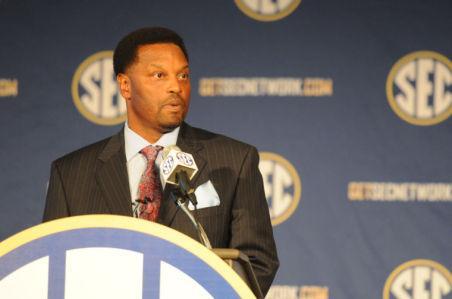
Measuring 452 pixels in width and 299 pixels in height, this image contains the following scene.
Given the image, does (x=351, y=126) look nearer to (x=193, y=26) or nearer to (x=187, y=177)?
(x=193, y=26)

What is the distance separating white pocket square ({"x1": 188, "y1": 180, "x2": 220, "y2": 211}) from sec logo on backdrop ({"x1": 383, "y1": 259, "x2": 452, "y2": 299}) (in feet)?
4.72

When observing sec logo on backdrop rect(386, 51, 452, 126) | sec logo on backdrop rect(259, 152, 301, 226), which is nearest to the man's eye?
sec logo on backdrop rect(259, 152, 301, 226)

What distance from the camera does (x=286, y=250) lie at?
3357 millimetres

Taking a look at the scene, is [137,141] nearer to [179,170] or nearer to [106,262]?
[179,170]

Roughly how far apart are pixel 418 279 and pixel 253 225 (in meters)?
1.44

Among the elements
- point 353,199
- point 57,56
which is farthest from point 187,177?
point 57,56

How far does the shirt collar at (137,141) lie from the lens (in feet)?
6.91

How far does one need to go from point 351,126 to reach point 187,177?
176 centimetres

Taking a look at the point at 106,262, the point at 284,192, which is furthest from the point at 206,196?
the point at 284,192

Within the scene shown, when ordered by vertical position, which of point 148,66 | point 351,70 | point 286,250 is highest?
point 351,70

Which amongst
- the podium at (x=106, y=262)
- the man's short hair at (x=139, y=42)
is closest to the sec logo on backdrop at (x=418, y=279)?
the man's short hair at (x=139, y=42)

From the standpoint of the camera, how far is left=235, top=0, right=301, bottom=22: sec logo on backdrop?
3.41 m

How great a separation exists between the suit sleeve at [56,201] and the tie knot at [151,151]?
20 cm

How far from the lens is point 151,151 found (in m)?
2.08
